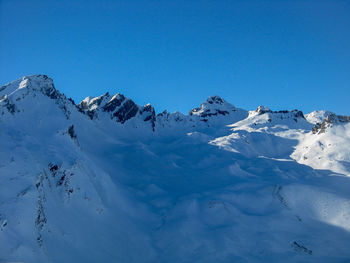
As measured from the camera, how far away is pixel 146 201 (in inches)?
1752

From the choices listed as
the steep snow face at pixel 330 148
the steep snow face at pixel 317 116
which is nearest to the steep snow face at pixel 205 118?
the steep snow face at pixel 317 116

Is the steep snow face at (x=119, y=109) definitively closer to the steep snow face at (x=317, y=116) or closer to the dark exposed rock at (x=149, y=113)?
the dark exposed rock at (x=149, y=113)

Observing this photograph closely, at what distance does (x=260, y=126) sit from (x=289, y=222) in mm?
88382

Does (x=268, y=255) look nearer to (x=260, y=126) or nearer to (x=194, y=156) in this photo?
(x=194, y=156)

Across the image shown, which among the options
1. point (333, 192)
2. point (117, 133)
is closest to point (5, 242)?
point (333, 192)

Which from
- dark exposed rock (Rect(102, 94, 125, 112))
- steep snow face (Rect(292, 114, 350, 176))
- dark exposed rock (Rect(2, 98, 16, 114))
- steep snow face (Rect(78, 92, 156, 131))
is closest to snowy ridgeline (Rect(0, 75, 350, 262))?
dark exposed rock (Rect(2, 98, 16, 114))

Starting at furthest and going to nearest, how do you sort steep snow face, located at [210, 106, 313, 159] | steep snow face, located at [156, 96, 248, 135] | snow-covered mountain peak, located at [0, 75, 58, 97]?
steep snow face, located at [156, 96, 248, 135]
steep snow face, located at [210, 106, 313, 159]
snow-covered mountain peak, located at [0, 75, 58, 97]

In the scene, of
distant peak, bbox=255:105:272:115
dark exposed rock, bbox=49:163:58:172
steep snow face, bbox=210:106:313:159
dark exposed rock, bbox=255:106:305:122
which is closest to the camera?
dark exposed rock, bbox=49:163:58:172

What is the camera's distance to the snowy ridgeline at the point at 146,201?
27.1 metres

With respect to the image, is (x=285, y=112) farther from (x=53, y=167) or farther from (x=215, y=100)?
(x=53, y=167)

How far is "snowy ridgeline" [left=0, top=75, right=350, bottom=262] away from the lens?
27.1m

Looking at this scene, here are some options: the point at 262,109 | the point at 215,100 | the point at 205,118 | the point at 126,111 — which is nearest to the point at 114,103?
the point at 126,111

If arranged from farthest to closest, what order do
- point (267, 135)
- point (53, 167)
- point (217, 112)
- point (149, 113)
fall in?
point (217, 112) → point (149, 113) → point (267, 135) → point (53, 167)

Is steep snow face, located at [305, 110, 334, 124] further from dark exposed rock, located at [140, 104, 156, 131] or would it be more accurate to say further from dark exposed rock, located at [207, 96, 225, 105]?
dark exposed rock, located at [140, 104, 156, 131]
